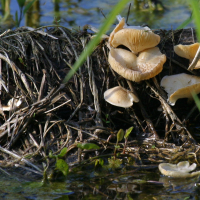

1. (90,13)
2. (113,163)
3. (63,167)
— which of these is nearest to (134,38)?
(113,163)

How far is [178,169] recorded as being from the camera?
7.63ft

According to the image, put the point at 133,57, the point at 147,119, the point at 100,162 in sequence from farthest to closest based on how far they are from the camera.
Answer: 1. the point at 147,119
2. the point at 133,57
3. the point at 100,162

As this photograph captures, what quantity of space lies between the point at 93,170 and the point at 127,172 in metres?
0.28

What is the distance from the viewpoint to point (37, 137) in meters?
2.85

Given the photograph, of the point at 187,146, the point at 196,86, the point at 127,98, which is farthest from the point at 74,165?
the point at 196,86

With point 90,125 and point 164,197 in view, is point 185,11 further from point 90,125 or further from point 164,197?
point 164,197

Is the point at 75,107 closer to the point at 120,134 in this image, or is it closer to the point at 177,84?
the point at 120,134

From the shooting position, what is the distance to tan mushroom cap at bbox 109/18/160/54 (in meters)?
2.65

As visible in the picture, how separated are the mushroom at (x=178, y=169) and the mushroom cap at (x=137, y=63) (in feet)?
2.59

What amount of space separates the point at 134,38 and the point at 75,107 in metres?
0.88

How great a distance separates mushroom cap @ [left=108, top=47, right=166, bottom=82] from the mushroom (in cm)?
79

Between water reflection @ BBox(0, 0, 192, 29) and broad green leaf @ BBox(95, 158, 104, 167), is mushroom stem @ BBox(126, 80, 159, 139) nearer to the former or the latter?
broad green leaf @ BBox(95, 158, 104, 167)

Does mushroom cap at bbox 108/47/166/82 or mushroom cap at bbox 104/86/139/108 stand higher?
mushroom cap at bbox 108/47/166/82

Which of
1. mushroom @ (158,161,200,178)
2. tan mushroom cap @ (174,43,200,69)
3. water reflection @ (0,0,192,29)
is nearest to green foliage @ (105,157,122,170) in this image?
mushroom @ (158,161,200,178)
